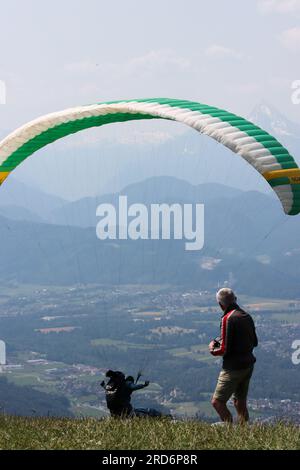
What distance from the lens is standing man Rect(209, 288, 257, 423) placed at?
1148cm

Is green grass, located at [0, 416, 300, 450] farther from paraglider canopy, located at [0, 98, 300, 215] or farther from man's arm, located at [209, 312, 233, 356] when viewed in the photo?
paraglider canopy, located at [0, 98, 300, 215]

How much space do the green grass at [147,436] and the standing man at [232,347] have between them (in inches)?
35.2

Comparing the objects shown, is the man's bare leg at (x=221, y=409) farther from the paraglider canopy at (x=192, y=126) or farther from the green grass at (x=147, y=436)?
the paraglider canopy at (x=192, y=126)

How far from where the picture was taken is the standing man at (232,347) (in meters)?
11.5

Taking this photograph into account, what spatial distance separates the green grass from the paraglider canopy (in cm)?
408

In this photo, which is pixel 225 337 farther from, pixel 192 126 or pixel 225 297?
pixel 192 126

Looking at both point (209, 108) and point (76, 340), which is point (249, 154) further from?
point (76, 340)

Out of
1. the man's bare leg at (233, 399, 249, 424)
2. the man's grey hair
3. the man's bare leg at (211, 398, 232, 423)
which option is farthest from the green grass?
the man's grey hair

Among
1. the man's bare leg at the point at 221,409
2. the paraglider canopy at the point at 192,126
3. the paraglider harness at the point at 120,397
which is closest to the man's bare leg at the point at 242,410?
the man's bare leg at the point at 221,409

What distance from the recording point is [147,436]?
964 centimetres

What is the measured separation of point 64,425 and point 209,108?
621cm

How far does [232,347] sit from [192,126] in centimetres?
424

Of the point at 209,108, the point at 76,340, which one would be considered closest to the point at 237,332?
the point at 209,108
